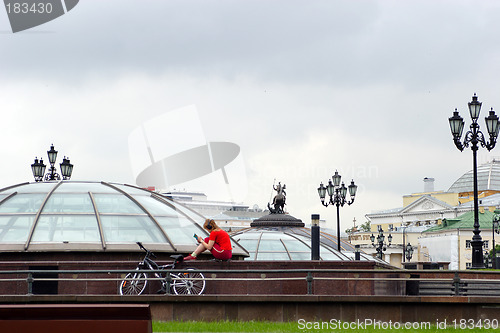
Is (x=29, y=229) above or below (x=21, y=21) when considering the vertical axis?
below

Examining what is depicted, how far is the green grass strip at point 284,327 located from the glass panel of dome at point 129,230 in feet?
14.7

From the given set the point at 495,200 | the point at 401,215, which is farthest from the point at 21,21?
the point at 401,215

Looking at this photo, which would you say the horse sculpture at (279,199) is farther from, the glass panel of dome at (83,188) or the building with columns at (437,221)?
the building with columns at (437,221)

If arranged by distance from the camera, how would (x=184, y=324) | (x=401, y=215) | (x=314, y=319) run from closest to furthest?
1. (x=184, y=324)
2. (x=314, y=319)
3. (x=401, y=215)

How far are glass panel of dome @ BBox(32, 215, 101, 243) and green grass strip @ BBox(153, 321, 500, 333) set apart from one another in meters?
4.61

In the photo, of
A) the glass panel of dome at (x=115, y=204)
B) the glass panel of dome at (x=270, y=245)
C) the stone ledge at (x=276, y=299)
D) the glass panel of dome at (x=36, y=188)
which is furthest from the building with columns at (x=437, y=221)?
the stone ledge at (x=276, y=299)

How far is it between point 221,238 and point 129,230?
3092 millimetres

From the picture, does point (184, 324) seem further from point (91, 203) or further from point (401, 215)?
point (401, 215)

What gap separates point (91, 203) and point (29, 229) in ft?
4.37

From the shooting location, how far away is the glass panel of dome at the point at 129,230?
60.7 ft

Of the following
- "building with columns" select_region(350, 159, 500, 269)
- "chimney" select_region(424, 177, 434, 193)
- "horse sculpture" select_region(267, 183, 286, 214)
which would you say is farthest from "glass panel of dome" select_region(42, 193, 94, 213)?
"chimney" select_region(424, 177, 434, 193)

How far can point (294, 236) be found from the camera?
34.5 metres

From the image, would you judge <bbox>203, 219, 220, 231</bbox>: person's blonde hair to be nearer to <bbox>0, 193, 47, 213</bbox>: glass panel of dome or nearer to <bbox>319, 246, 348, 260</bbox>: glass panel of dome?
<bbox>0, 193, 47, 213</bbox>: glass panel of dome

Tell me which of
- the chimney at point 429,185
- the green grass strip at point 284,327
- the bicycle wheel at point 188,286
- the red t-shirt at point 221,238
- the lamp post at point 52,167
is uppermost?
the chimney at point 429,185
